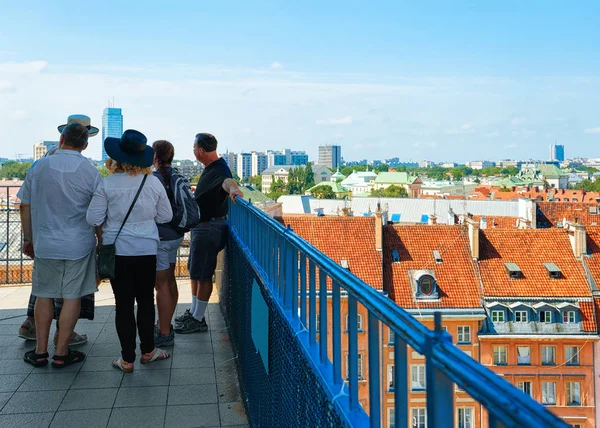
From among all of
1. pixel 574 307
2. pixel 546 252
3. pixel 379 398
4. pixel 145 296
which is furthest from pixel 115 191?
pixel 546 252

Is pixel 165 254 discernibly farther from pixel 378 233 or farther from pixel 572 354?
pixel 378 233

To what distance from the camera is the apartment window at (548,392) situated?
110ft

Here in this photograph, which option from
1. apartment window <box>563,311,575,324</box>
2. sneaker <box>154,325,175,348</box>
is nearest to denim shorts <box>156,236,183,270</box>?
sneaker <box>154,325,175,348</box>

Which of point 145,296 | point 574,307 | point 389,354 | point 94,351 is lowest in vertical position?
point 574,307

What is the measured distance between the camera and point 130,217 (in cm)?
478

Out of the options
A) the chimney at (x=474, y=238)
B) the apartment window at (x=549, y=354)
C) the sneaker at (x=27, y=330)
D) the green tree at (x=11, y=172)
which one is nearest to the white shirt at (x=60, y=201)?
the sneaker at (x=27, y=330)

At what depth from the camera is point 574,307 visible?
3891 cm

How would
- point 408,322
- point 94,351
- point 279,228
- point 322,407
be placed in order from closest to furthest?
point 408,322 < point 322,407 < point 279,228 < point 94,351

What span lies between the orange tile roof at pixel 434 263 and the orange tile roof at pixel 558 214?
27.6 meters

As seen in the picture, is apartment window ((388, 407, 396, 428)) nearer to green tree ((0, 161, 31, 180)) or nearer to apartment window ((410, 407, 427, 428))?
apartment window ((410, 407, 427, 428))

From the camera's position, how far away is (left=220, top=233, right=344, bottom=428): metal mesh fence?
2.44 metres

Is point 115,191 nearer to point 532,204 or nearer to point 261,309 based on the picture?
point 261,309

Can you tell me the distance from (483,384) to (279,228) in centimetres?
245

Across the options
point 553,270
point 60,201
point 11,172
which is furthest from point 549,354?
point 60,201
